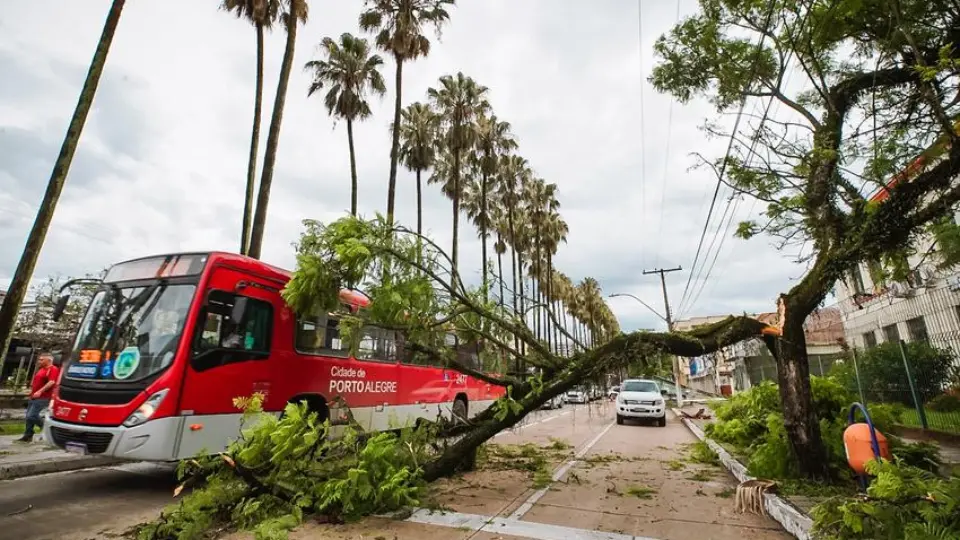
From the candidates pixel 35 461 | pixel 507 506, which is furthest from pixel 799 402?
pixel 35 461

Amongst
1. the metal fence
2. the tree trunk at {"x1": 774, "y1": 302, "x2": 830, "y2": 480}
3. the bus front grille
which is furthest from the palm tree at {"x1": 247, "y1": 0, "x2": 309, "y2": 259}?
the metal fence

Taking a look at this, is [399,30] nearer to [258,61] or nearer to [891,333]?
[258,61]

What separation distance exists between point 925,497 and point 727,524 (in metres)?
1.96

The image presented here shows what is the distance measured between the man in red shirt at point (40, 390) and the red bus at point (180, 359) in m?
3.89

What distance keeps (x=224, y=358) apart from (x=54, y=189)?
5261 millimetres

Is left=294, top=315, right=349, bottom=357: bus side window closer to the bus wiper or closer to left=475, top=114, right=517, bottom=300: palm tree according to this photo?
the bus wiper

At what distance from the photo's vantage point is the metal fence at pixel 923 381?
29.8 feet

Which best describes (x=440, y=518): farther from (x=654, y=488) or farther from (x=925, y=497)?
(x=925, y=497)

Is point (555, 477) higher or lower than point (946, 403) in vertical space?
lower

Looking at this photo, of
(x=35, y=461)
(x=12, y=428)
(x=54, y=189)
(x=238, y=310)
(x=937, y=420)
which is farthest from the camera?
(x=12, y=428)

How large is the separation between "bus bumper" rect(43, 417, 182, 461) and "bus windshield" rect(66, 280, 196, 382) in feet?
2.14

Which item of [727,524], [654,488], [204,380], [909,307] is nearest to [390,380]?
[204,380]

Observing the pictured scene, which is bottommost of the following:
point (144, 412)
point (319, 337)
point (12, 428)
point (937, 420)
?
point (937, 420)

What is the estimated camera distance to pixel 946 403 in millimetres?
9148
